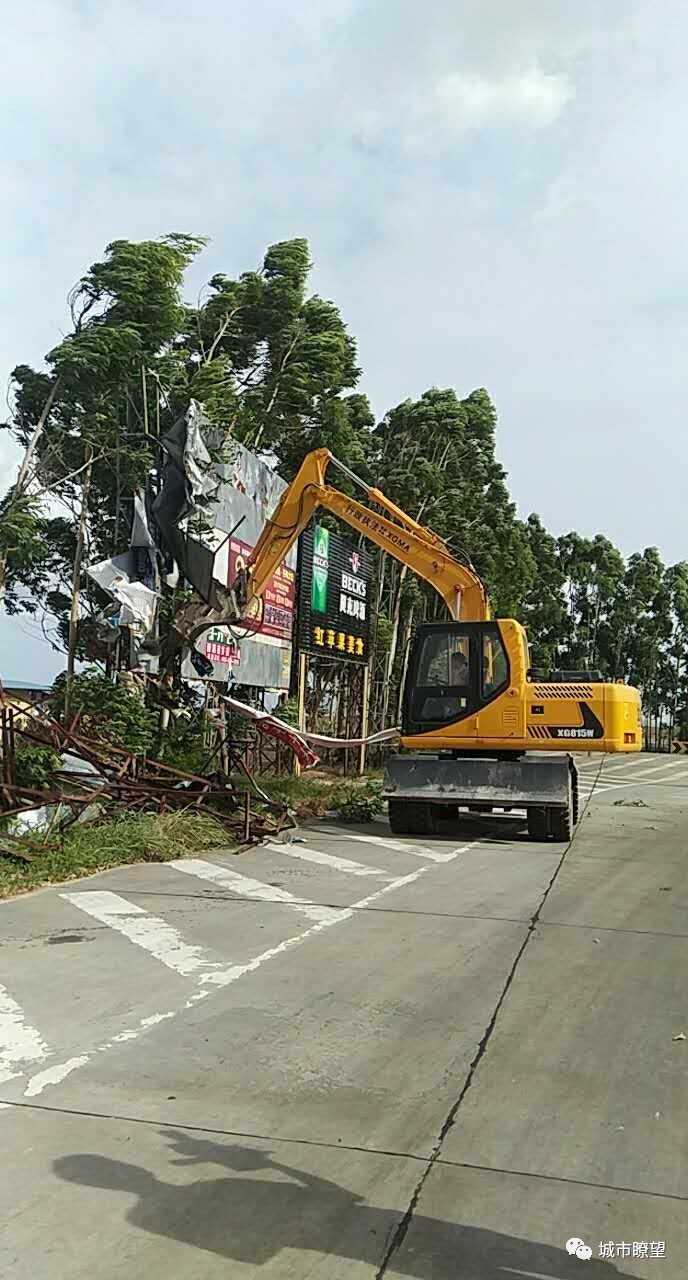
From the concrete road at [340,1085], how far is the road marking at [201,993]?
0.02 metres

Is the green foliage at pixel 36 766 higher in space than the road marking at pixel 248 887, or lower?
higher

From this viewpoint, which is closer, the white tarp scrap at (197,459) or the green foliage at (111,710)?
the green foliage at (111,710)

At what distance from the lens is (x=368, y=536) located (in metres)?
16.2

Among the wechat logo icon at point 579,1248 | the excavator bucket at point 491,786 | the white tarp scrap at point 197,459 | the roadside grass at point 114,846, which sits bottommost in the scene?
the wechat logo icon at point 579,1248

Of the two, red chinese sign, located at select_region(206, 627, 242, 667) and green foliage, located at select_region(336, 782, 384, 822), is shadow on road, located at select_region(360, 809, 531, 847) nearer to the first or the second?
green foliage, located at select_region(336, 782, 384, 822)

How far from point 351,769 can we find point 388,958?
17677 mm

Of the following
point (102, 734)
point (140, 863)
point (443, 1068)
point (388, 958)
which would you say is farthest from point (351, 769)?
point (443, 1068)

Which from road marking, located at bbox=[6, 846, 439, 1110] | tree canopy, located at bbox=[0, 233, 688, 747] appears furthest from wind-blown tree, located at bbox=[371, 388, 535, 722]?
road marking, located at bbox=[6, 846, 439, 1110]

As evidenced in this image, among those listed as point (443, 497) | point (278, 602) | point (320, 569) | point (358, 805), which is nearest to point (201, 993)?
point (358, 805)

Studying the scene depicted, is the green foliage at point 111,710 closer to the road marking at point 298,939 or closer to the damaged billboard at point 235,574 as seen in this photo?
the damaged billboard at point 235,574

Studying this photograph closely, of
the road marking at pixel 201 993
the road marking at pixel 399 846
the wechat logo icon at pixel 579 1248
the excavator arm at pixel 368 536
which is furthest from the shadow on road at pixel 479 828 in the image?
the wechat logo icon at pixel 579 1248

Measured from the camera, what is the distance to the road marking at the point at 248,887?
354 inches

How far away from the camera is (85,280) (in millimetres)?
16219

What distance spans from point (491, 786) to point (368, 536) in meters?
4.38
